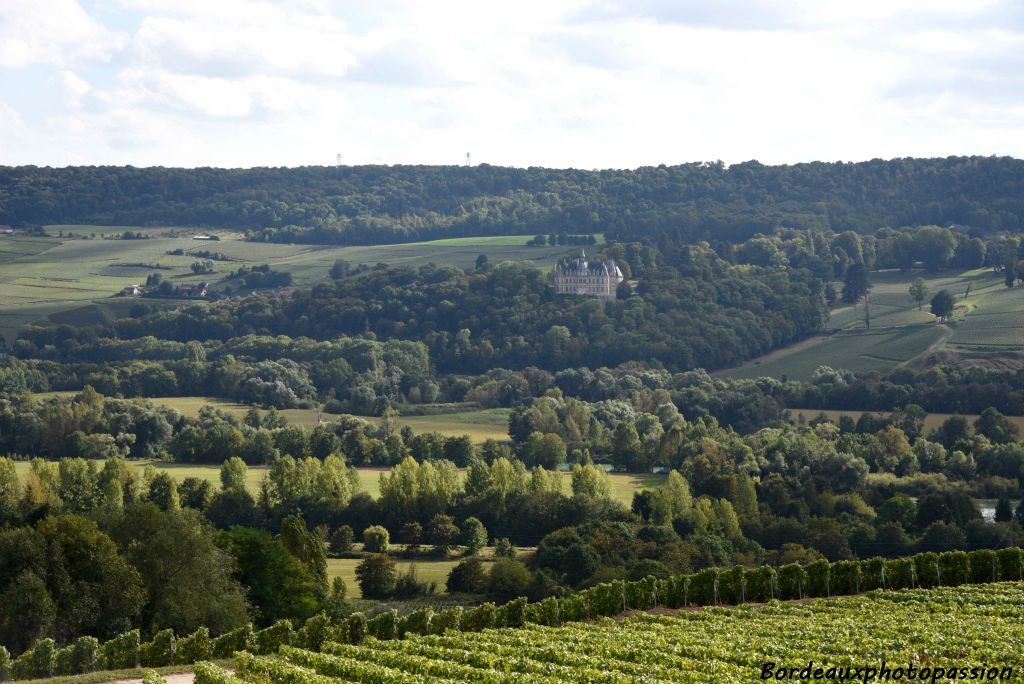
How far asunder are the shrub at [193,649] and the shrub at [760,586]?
59.0ft

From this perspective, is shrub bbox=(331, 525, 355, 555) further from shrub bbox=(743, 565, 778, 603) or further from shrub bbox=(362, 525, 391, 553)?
shrub bbox=(743, 565, 778, 603)

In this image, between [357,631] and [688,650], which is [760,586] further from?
[357,631]

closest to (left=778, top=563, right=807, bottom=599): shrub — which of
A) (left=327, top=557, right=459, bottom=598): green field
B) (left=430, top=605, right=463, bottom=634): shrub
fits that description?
(left=430, top=605, right=463, bottom=634): shrub

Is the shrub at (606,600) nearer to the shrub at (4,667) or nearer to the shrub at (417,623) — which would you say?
the shrub at (417,623)

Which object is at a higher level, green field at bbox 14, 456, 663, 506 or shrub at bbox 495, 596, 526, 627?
shrub at bbox 495, 596, 526, 627

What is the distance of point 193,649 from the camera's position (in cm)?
4078

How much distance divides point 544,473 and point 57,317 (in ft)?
336

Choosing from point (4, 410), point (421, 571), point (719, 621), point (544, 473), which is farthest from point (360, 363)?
point (719, 621)

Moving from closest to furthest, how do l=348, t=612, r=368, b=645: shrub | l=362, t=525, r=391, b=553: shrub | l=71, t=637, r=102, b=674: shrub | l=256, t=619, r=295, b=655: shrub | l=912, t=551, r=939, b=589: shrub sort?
l=71, t=637, r=102, b=674: shrub < l=256, t=619, r=295, b=655: shrub < l=348, t=612, r=368, b=645: shrub < l=912, t=551, r=939, b=589: shrub < l=362, t=525, r=391, b=553: shrub

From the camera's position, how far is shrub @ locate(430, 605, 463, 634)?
4316 cm

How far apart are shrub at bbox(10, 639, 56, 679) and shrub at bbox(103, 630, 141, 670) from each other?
64.0 inches

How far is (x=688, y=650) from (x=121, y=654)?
50.7ft

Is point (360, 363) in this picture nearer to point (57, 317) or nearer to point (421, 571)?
point (57, 317)

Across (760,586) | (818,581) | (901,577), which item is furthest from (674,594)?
(901,577)
